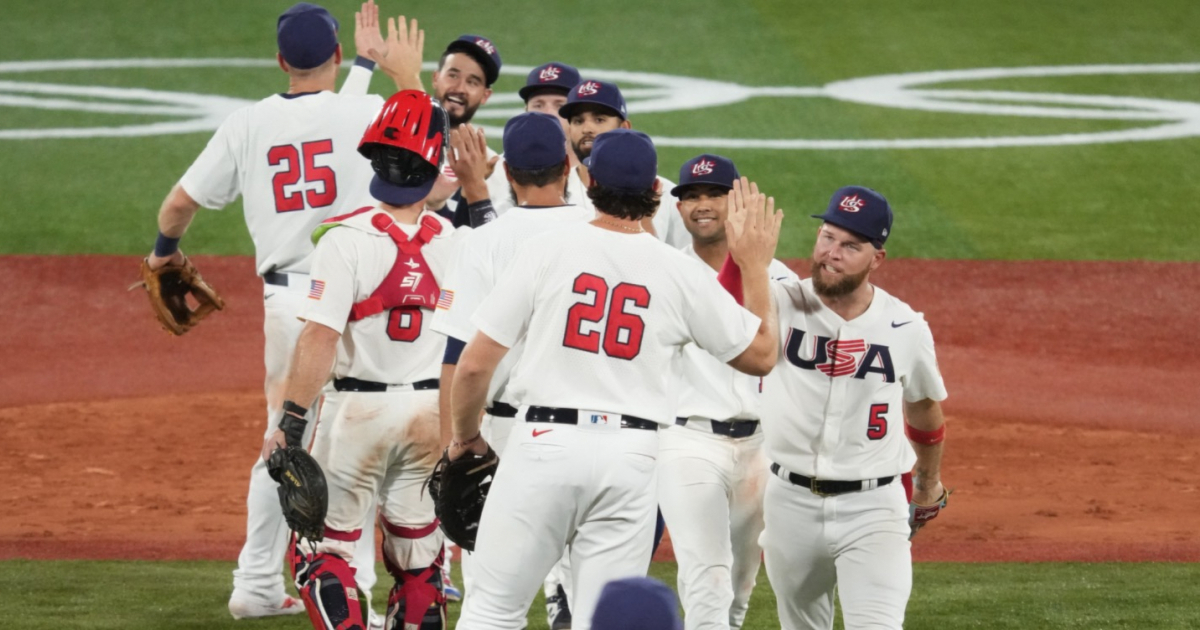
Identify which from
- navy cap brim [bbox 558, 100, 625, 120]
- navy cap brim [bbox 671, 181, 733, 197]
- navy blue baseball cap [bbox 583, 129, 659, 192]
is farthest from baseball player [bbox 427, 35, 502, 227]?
navy blue baseball cap [bbox 583, 129, 659, 192]

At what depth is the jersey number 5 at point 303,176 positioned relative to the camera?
610 centimetres

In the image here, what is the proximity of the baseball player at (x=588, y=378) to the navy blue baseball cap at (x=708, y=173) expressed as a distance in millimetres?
1252

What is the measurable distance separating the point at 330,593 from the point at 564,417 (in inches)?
53.6

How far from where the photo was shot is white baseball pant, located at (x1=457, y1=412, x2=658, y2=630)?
419cm

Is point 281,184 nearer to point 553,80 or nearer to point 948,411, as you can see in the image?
point 553,80

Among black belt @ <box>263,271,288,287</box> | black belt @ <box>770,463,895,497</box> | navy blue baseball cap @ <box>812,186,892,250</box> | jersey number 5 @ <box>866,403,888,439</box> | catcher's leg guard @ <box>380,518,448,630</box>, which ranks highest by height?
navy blue baseball cap @ <box>812,186,892,250</box>

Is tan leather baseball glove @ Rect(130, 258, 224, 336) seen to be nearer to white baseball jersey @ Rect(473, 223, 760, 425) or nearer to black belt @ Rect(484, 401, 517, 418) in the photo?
black belt @ Rect(484, 401, 517, 418)

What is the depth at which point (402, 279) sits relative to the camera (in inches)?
204

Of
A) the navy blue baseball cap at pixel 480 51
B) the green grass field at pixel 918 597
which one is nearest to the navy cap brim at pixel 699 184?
the navy blue baseball cap at pixel 480 51

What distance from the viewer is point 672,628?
2641 millimetres

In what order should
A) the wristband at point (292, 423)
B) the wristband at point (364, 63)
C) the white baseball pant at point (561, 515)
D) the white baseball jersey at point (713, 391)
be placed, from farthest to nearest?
the wristband at point (364, 63), the white baseball jersey at point (713, 391), the wristband at point (292, 423), the white baseball pant at point (561, 515)

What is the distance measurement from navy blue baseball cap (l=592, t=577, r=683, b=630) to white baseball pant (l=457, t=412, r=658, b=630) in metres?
1.51

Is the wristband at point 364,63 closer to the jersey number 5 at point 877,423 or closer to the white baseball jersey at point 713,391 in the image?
the white baseball jersey at point 713,391

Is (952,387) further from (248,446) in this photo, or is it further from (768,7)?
(768,7)
